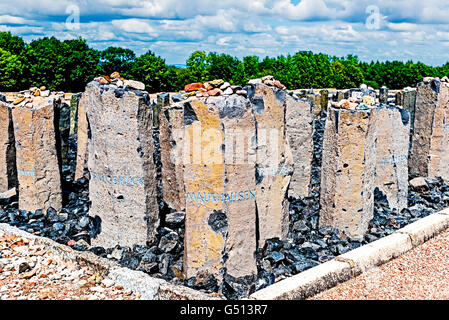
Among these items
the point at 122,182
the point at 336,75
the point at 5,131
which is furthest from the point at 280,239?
the point at 336,75

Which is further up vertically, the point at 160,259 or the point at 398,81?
the point at 398,81

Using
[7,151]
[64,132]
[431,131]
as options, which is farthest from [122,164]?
[431,131]

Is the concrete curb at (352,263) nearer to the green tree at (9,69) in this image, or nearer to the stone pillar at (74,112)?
the stone pillar at (74,112)

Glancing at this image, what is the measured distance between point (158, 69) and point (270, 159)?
23438mm

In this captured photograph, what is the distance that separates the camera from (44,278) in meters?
5.56

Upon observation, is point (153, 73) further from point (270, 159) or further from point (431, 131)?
point (270, 159)

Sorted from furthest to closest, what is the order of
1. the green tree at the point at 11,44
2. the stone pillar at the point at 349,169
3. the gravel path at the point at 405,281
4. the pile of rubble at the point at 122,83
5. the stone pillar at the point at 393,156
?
1. the green tree at the point at 11,44
2. the stone pillar at the point at 393,156
3. the stone pillar at the point at 349,169
4. the pile of rubble at the point at 122,83
5. the gravel path at the point at 405,281

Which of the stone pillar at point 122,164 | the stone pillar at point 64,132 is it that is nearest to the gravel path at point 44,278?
the stone pillar at point 122,164

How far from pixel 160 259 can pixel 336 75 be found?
1123 inches

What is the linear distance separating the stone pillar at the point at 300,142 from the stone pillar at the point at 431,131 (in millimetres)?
2485

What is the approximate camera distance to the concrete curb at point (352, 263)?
4.70 meters

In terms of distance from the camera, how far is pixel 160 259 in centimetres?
618

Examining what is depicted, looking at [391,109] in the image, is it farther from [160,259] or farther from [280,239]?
[160,259]

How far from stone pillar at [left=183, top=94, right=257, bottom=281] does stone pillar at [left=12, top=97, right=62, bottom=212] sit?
149 inches
